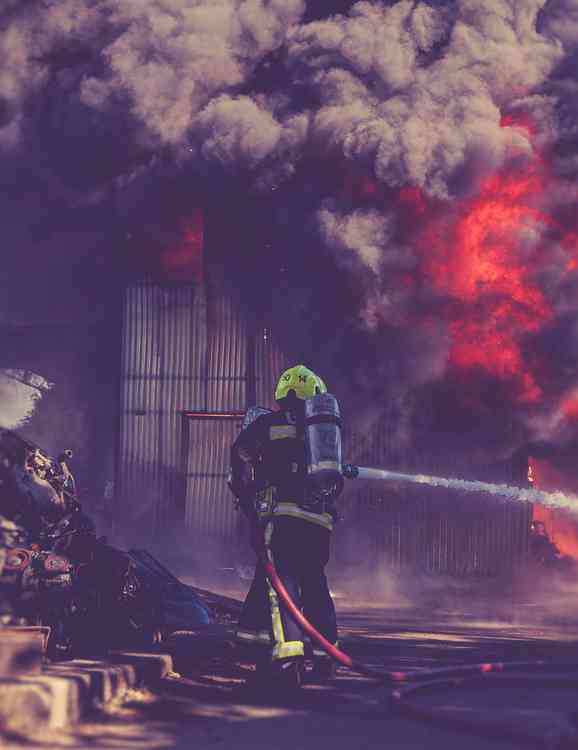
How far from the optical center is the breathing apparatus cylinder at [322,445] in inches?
276

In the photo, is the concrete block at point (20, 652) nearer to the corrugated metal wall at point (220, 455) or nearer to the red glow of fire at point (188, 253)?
the corrugated metal wall at point (220, 455)

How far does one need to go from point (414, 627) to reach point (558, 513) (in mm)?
10084

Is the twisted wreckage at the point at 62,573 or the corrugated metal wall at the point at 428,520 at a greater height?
the corrugated metal wall at the point at 428,520

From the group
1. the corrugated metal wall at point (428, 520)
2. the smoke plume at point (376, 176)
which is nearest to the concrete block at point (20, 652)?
the smoke plume at point (376, 176)

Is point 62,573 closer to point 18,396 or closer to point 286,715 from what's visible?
point 286,715

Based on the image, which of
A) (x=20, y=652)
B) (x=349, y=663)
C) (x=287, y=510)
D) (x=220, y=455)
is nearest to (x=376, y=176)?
(x=220, y=455)

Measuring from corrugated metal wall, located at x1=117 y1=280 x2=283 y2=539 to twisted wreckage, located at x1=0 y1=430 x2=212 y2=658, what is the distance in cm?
1053

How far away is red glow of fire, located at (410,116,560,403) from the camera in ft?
59.4

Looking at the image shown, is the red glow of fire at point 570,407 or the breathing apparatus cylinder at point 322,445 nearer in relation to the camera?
the breathing apparatus cylinder at point 322,445

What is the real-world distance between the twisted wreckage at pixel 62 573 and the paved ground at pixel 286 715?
0.77m

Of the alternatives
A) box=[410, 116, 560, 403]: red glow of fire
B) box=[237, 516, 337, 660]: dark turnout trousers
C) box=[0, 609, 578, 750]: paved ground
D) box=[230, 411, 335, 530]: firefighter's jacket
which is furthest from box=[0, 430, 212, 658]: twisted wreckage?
box=[410, 116, 560, 403]: red glow of fire

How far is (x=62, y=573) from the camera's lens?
7.29m

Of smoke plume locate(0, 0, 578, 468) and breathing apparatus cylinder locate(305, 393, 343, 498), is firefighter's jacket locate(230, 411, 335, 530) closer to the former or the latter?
breathing apparatus cylinder locate(305, 393, 343, 498)

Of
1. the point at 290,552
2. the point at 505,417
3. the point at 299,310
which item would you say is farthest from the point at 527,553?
the point at 290,552
